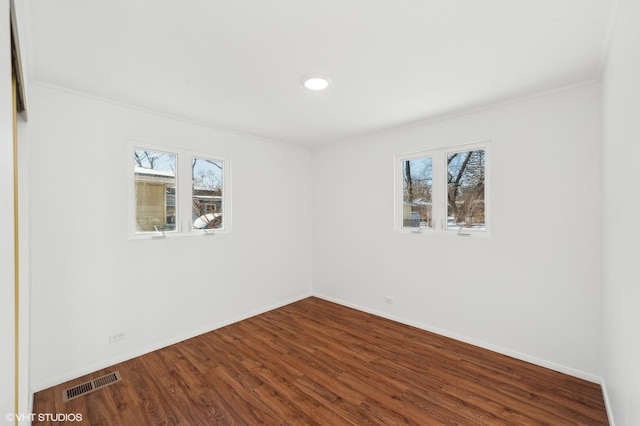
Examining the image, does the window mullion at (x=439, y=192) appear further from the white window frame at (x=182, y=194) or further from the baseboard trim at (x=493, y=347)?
the white window frame at (x=182, y=194)

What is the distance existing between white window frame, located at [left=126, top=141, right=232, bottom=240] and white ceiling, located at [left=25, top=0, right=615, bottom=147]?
524 mm

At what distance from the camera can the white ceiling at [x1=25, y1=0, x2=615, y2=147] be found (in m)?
1.56

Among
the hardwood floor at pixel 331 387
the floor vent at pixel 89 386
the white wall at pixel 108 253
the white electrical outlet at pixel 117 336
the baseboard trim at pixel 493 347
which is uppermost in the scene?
the white wall at pixel 108 253

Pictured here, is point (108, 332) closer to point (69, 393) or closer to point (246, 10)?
point (69, 393)

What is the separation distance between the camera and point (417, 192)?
3674 millimetres

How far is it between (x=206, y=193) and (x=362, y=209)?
2145 mm

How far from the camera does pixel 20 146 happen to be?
1.81 metres

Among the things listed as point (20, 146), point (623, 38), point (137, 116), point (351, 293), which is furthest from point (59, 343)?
point (623, 38)

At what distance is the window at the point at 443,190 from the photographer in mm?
3150

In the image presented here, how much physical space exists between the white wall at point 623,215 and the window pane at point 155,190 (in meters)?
3.68

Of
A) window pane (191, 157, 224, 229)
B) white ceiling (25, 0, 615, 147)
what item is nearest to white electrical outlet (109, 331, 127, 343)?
window pane (191, 157, 224, 229)

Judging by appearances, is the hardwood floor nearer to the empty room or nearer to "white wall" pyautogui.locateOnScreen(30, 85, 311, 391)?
the empty room

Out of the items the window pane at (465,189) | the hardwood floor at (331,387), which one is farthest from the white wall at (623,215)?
the window pane at (465,189)

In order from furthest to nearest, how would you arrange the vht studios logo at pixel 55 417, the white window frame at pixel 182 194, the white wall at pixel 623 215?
the white window frame at pixel 182 194, the vht studios logo at pixel 55 417, the white wall at pixel 623 215
